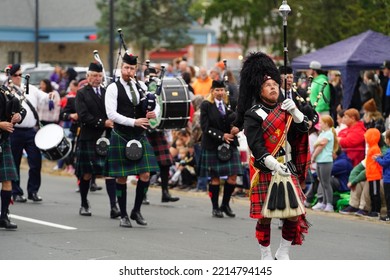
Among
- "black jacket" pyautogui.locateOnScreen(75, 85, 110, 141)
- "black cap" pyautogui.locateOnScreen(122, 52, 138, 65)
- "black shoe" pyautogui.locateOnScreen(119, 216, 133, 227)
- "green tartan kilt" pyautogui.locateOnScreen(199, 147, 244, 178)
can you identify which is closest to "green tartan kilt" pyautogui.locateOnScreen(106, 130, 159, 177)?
"black shoe" pyautogui.locateOnScreen(119, 216, 133, 227)

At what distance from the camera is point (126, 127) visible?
11.2 meters

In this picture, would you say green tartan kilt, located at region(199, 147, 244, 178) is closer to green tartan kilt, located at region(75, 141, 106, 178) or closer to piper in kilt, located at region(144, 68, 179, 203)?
green tartan kilt, located at region(75, 141, 106, 178)

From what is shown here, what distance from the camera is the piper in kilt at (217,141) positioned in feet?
40.3

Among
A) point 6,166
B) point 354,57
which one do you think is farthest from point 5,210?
point 354,57

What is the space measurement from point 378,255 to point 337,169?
3.77 m

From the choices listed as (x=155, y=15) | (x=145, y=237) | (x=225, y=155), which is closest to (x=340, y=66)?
(x=225, y=155)

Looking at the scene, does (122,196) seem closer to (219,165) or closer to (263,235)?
(219,165)

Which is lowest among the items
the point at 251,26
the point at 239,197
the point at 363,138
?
the point at 239,197

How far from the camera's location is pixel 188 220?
A: 12.2 m

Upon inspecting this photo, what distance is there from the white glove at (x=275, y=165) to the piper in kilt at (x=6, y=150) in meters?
3.81

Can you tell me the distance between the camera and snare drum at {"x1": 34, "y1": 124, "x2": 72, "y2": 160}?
13.8 m

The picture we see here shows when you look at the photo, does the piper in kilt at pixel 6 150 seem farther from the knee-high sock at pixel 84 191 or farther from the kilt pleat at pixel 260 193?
the kilt pleat at pixel 260 193

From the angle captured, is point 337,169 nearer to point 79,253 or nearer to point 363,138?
point 363,138

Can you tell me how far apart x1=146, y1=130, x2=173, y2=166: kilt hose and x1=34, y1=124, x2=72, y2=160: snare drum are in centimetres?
115
